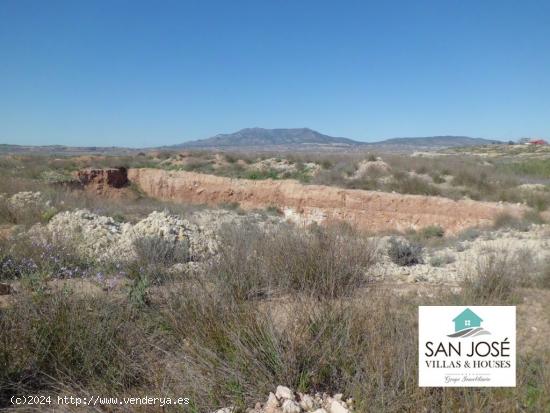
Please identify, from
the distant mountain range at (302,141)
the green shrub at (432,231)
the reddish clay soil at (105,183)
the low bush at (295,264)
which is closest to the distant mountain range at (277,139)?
the distant mountain range at (302,141)

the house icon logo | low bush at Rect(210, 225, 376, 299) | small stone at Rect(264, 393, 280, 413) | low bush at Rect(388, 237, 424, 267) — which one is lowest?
low bush at Rect(388, 237, 424, 267)

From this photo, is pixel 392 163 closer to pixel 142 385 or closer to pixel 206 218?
pixel 206 218

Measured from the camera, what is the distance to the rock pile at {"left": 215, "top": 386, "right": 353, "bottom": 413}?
216 centimetres

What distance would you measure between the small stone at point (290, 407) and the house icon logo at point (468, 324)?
95 cm

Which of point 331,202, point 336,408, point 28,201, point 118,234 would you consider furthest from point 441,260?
point 28,201

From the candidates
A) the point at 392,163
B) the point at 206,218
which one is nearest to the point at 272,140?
the point at 392,163

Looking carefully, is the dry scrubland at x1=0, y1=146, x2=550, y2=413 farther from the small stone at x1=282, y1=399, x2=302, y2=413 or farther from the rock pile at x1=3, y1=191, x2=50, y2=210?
the rock pile at x1=3, y1=191, x2=50, y2=210

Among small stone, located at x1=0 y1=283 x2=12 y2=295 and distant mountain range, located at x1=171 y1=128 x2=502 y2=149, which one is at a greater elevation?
distant mountain range, located at x1=171 y1=128 x2=502 y2=149

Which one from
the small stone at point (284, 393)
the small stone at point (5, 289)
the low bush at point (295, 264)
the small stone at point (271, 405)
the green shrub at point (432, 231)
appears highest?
the low bush at point (295, 264)

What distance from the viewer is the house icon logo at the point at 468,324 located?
223 centimetres

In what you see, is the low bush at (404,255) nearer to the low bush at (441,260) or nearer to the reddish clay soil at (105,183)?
the low bush at (441,260)

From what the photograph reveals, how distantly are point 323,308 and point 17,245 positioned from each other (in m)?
5.08

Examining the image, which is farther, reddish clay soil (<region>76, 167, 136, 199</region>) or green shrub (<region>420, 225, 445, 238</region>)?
reddish clay soil (<region>76, 167, 136, 199</region>)

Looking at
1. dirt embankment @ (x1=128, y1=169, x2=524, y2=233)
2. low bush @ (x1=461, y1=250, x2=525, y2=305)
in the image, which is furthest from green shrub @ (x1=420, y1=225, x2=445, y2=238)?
low bush @ (x1=461, y1=250, x2=525, y2=305)
